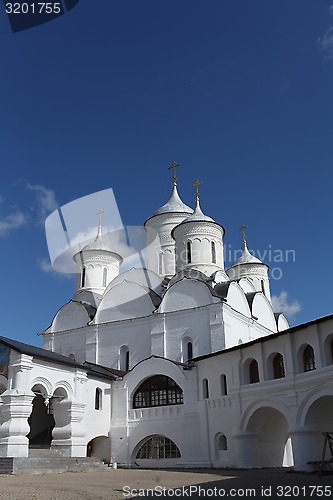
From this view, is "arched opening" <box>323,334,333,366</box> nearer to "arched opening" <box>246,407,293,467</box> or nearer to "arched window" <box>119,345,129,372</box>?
"arched opening" <box>246,407,293,467</box>

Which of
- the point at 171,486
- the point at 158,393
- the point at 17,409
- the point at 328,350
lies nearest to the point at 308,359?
the point at 328,350

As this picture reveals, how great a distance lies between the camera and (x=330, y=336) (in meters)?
13.9

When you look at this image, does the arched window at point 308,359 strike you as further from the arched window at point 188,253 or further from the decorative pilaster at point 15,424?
the arched window at point 188,253

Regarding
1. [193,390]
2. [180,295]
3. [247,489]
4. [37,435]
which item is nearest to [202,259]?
[180,295]

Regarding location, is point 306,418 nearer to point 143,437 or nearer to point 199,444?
point 199,444

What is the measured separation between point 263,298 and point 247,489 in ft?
56.3

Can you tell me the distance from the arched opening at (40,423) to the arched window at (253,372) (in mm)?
8841

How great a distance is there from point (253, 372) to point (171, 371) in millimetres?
4307

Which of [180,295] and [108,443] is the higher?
[180,295]

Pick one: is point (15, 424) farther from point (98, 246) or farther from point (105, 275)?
point (98, 246)

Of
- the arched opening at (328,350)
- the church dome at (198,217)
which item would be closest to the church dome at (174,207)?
the church dome at (198,217)

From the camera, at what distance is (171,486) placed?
37.8ft

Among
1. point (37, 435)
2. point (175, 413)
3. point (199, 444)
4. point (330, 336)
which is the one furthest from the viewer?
point (37, 435)

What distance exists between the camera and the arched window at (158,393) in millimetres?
20266
